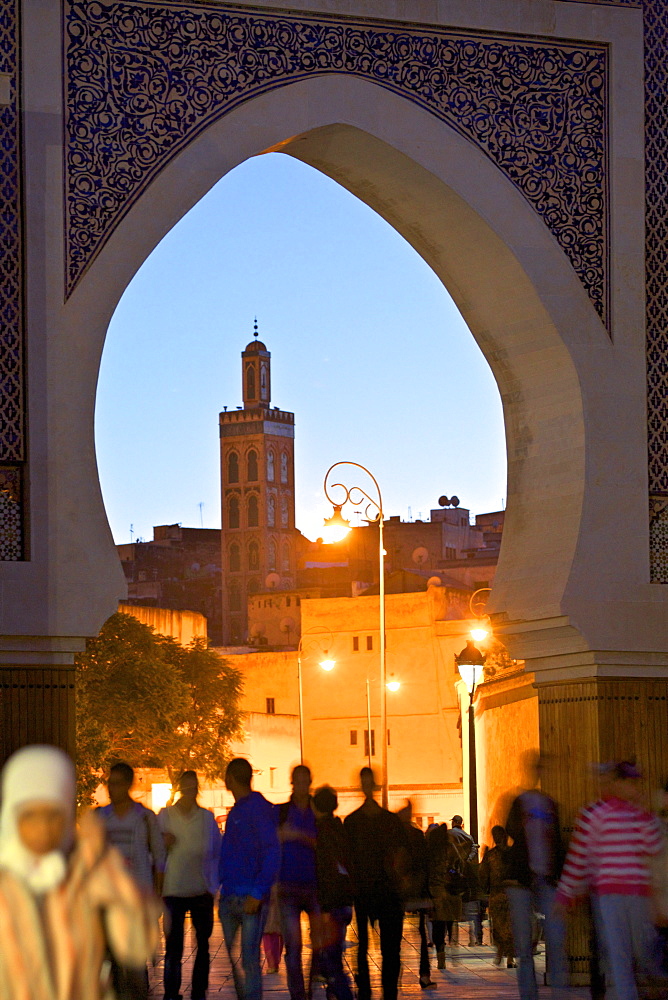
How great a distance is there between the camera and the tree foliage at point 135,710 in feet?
72.9

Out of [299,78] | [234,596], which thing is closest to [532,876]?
[299,78]

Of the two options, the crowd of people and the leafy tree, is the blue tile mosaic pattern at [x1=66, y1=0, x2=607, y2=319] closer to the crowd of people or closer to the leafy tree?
the crowd of people

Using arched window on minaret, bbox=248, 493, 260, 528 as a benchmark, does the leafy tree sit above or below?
below

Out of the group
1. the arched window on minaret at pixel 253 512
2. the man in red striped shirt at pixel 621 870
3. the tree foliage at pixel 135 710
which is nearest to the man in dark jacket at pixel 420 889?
the man in red striped shirt at pixel 621 870

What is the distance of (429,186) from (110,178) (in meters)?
1.53

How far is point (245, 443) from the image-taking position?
335 ft

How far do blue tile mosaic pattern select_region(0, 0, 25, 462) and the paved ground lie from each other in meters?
2.57

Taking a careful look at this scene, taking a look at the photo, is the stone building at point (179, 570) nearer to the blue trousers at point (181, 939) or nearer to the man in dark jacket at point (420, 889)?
the man in dark jacket at point (420, 889)

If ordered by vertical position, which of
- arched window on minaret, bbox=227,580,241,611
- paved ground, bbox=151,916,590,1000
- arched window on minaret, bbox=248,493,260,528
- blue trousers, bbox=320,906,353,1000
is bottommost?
paved ground, bbox=151,916,590,1000

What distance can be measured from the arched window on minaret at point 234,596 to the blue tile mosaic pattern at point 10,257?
8333 cm

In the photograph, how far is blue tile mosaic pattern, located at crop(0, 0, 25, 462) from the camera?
7.23 m

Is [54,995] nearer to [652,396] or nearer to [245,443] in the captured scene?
[652,396]

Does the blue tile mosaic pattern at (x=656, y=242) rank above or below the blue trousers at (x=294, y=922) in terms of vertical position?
above

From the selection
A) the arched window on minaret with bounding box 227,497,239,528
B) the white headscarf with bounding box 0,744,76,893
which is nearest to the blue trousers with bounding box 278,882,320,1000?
the white headscarf with bounding box 0,744,76,893
